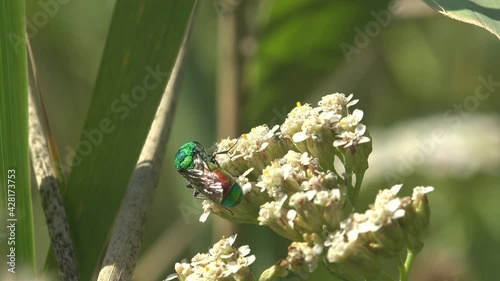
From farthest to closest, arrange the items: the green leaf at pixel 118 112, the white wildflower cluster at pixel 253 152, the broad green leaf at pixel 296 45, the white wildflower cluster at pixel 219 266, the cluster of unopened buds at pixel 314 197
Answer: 1. the broad green leaf at pixel 296 45
2. the white wildflower cluster at pixel 253 152
3. the green leaf at pixel 118 112
4. the white wildflower cluster at pixel 219 266
5. the cluster of unopened buds at pixel 314 197

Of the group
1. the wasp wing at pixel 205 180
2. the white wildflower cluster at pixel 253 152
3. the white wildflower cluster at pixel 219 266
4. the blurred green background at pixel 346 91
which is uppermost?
the white wildflower cluster at pixel 253 152

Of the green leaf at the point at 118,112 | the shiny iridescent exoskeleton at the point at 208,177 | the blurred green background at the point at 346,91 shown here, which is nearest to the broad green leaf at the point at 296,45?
the blurred green background at the point at 346,91

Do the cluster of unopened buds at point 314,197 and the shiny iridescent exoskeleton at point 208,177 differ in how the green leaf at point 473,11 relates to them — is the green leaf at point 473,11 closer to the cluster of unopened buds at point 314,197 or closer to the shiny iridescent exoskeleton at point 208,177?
the cluster of unopened buds at point 314,197

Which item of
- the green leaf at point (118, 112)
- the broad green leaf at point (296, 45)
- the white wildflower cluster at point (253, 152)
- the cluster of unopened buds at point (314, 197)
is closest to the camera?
the cluster of unopened buds at point (314, 197)

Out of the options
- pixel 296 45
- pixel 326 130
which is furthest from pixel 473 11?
pixel 296 45

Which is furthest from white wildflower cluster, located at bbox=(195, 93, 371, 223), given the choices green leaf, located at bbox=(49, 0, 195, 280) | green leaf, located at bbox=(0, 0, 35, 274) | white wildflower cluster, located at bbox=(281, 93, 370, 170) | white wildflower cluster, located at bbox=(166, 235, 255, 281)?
green leaf, located at bbox=(0, 0, 35, 274)

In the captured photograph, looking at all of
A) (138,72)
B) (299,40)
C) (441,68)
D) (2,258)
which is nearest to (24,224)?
(2,258)

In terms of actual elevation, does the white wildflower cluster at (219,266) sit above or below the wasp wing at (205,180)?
below
